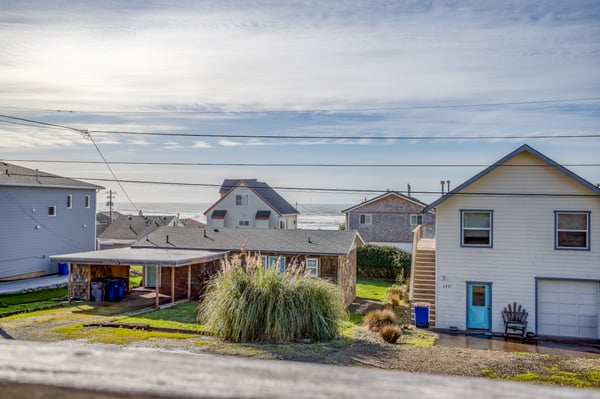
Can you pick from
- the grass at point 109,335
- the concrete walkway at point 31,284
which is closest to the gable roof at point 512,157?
the grass at point 109,335

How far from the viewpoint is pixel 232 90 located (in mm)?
27188

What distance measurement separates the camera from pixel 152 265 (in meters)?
25.0

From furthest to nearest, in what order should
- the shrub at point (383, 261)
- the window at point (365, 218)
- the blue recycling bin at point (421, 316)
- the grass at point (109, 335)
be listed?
the window at point (365, 218) < the shrub at point (383, 261) < the blue recycling bin at point (421, 316) < the grass at point (109, 335)

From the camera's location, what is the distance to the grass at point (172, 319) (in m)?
19.5

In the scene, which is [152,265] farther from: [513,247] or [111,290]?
[513,247]

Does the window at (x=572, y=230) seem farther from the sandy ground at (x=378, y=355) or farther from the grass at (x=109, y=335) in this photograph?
the grass at (x=109, y=335)

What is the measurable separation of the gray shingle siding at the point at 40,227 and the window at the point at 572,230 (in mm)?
27550

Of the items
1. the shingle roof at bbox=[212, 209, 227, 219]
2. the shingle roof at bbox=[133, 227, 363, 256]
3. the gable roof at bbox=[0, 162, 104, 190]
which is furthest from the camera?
Result: the shingle roof at bbox=[212, 209, 227, 219]

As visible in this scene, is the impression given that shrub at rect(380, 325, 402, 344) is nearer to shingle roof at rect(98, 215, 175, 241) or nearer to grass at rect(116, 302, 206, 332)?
grass at rect(116, 302, 206, 332)

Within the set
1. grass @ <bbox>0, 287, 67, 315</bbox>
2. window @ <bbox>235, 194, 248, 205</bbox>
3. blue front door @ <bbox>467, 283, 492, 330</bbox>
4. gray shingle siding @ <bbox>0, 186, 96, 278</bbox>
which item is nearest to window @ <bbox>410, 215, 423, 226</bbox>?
window @ <bbox>235, 194, 248, 205</bbox>

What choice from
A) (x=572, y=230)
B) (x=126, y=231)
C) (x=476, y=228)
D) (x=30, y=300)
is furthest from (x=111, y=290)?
(x=572, y=230)

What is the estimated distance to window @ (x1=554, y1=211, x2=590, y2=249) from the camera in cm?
2242

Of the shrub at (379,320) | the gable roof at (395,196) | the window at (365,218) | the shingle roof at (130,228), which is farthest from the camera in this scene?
the window at (365,218)

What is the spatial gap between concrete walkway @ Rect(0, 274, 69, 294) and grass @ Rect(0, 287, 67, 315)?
696 mm
